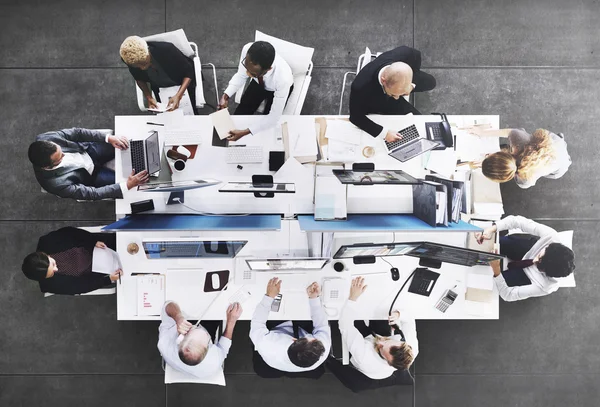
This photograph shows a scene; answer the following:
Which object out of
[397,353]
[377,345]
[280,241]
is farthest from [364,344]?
[280,241]

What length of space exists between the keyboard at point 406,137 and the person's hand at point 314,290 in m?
1.11


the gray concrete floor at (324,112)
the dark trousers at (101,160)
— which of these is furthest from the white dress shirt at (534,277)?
the dark trousers at (101,160)

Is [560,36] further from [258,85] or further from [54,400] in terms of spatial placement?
[54,400]

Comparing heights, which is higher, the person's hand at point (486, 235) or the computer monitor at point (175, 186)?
the computer monitor at point (175, 186)

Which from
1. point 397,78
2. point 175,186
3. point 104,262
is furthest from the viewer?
point 104,262

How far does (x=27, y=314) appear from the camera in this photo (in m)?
3.43

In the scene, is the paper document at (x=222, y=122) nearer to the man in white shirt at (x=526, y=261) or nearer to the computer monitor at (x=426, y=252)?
the computer monitor at (x=426, y=252)

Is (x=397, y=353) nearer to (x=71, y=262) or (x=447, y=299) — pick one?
(x=447, y=299)

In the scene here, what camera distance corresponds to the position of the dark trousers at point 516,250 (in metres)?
2.87

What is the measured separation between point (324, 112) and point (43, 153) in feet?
7.19

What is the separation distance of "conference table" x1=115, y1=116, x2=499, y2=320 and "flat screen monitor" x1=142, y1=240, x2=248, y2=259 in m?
0.05

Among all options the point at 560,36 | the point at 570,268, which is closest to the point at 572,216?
the point at 570,268

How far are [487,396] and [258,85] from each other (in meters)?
3.41

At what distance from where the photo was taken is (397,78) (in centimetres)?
245
